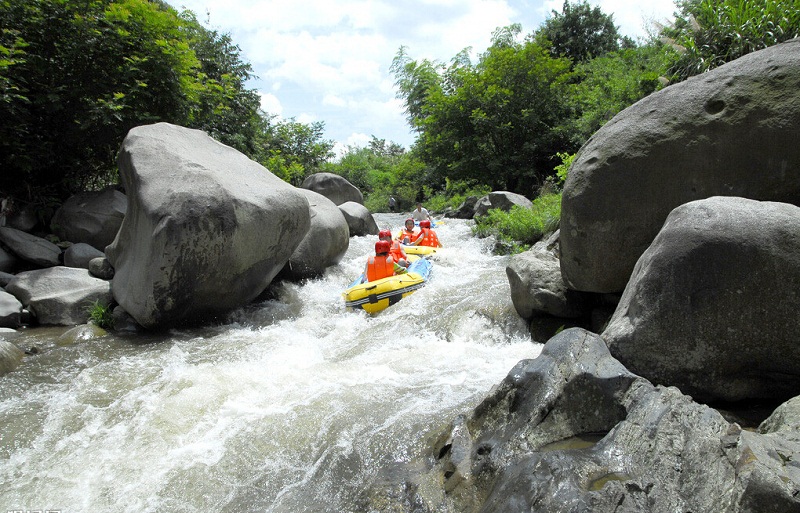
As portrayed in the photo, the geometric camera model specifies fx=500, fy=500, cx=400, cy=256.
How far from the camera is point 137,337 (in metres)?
6.68

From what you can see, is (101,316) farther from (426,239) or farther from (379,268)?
(426,239)

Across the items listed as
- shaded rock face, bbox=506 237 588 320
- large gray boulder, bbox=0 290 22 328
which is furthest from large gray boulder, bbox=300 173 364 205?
shaded rock face, bbox=506 237 588 320

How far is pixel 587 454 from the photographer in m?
2.49

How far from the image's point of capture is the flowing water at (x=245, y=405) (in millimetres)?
3367

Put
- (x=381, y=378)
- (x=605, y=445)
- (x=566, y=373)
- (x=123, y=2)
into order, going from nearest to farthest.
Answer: (x=605, y=445)
(x=566, y=373)
(x=381, y=378)
(x=123, y=2)

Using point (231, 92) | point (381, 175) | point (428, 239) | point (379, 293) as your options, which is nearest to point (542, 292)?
point (379, 293)

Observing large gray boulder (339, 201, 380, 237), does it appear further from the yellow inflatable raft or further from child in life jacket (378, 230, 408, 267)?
child in life jacket (378, 230, 408, 267)

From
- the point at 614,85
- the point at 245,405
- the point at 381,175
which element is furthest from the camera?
the point at 381,175

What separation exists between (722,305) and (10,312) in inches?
324

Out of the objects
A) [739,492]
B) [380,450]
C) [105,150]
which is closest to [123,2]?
[105,150]

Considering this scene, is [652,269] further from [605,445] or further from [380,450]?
[380,450]

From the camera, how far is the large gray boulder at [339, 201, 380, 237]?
576 inches

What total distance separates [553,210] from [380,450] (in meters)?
8.45

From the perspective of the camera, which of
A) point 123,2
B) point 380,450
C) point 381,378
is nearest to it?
point 380,450
